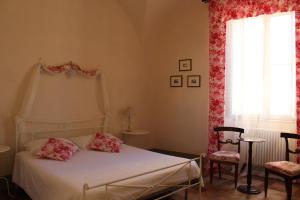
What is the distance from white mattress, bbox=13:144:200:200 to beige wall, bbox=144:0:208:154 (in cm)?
157

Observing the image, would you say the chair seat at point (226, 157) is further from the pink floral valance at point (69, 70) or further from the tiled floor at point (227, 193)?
the pink floral valance at point (69, 70)

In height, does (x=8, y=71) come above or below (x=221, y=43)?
below

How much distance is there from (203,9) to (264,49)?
136 centimetres

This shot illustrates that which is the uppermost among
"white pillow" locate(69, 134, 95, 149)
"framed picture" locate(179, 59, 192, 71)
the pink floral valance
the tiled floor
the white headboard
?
"framed picture" locate(179, 59, 192, 71)

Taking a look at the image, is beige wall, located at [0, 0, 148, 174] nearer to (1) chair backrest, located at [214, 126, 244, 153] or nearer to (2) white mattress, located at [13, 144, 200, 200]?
(2) white mattress, located at [13, 144, 200, 200]

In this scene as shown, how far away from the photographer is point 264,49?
432cm

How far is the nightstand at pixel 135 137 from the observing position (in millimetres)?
5209

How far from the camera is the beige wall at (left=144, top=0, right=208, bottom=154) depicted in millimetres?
5098

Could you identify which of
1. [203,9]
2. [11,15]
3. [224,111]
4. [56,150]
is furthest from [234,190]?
[11,15]

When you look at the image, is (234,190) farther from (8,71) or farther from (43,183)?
(8,71)

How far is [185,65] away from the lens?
5.34 metres

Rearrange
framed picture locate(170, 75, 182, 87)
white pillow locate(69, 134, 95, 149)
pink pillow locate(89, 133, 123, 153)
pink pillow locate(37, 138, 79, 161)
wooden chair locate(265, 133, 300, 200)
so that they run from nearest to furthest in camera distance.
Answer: wooden chair locate(265, 133, 300, 200) → pink pillow locate(37, 138, 79, 161) → pink pillow locate(89, 133, 123, 153) → white pillow locate(69, 134, 95, 149) → framed picture locate(170, 75, 182, 87)

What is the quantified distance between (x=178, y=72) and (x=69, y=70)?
6.81ft

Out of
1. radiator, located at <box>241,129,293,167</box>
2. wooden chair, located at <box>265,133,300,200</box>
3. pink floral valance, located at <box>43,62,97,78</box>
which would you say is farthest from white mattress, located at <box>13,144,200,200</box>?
radiator, located at <box>241,129,293,167</box>
